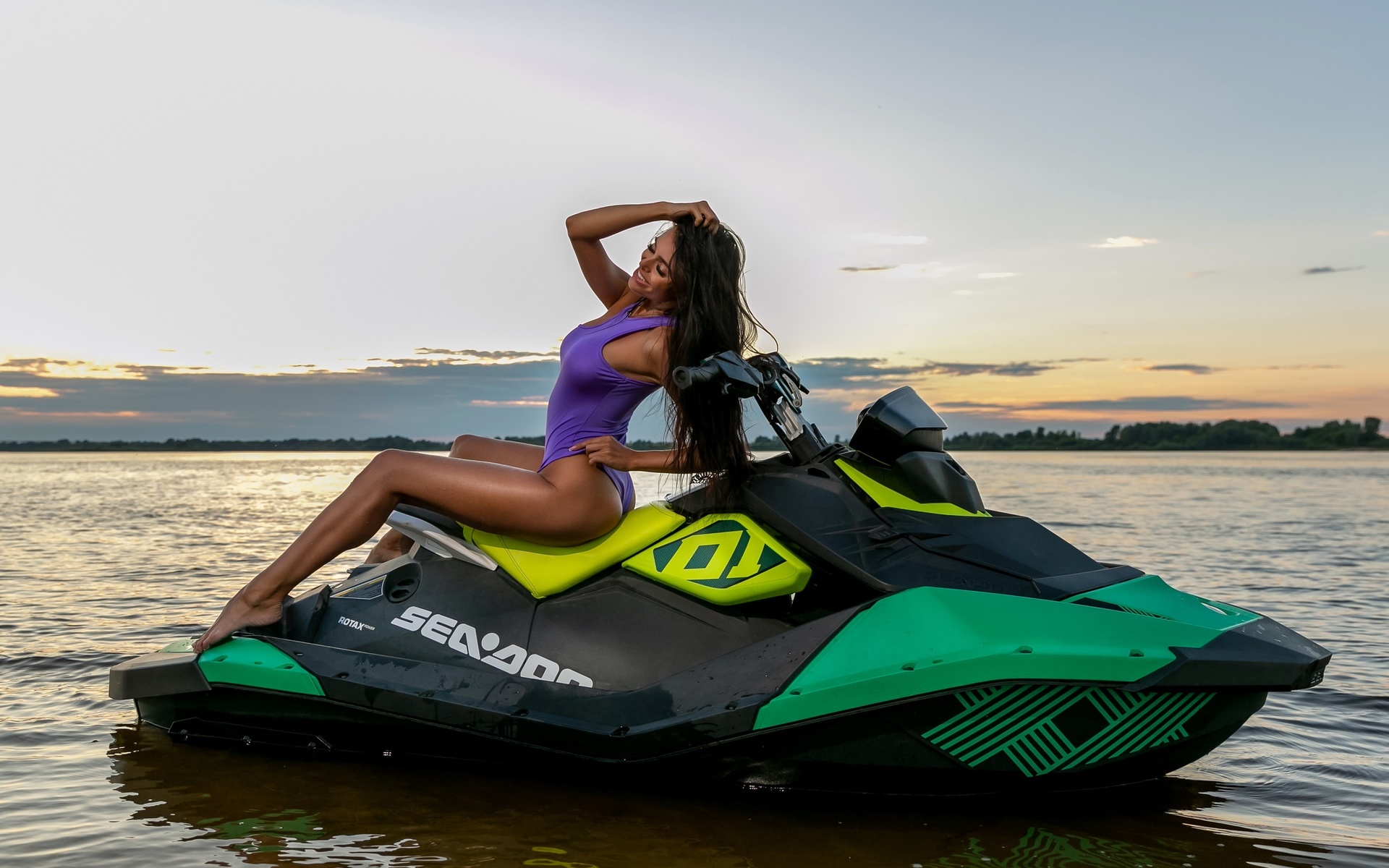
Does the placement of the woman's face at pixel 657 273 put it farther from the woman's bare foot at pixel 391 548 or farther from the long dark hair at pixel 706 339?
the woman's bare foot at pixel 391 548

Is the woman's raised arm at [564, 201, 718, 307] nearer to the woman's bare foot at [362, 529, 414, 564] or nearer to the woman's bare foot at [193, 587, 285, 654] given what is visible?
the woman's bare foot at [362, 529, 414, 564]

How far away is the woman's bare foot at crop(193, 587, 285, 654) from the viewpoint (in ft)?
12.7

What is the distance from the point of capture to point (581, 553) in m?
3.70

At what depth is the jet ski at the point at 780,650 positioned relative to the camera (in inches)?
123

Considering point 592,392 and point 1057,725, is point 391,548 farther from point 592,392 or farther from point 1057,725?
point 1057,725

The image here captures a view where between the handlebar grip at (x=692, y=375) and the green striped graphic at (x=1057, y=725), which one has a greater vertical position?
the handlebar grip at (x=692, y=375)

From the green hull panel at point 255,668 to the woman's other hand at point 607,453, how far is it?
51.9 inches

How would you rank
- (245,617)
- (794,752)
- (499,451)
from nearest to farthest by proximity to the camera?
1. (794,752)
2. (245,617)
3. (499,451)

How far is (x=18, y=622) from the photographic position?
6305 mm

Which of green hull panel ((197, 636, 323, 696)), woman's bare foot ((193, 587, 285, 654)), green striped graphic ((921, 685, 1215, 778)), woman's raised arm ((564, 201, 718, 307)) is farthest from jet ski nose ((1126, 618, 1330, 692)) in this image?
woman's bare foot ((193, 587, 285, 654))

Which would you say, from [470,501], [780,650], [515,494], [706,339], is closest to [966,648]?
[780,650]

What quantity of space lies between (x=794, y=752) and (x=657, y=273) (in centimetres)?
170

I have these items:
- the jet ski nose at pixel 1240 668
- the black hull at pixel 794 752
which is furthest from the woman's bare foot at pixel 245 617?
the jet ski nose at pixel 1240 668

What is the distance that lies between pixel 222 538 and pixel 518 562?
31.0 feet
